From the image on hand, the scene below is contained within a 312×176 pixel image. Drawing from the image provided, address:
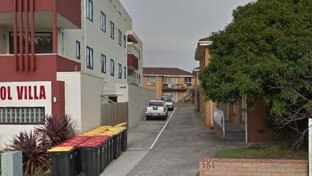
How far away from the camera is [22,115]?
17.6m

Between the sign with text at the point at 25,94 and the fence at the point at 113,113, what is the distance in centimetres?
475

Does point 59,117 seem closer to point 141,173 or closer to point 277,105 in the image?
point 141,173

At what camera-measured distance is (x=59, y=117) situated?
55.0ft

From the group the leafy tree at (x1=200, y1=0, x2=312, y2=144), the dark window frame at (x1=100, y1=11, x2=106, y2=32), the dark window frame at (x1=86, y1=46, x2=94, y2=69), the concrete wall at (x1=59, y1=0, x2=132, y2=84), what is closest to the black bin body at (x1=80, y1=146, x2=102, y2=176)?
the leafy tree at (x1=200, y1=0, x2=312, y2=144)

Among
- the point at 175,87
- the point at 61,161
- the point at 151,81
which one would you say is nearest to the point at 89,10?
the point at 61,161

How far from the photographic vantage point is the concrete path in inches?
570

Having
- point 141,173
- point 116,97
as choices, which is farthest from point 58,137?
point 116,97

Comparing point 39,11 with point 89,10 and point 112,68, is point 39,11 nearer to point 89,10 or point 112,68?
point 89,10

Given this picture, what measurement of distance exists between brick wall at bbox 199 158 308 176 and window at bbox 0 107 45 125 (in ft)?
25.1

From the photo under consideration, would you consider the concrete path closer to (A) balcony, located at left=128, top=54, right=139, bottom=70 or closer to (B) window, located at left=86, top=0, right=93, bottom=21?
(B) window, located at left=86, top=0, right=93, bottom=21

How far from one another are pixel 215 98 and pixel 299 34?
14.0 feet

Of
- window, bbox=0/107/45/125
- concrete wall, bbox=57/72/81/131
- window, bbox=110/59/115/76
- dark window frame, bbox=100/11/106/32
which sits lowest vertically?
window, bbox=0/107/45/125

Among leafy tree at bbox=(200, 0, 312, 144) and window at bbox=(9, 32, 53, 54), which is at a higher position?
window at bbox=(9, 32, 53, 54)

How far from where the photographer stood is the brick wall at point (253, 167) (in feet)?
38.6
